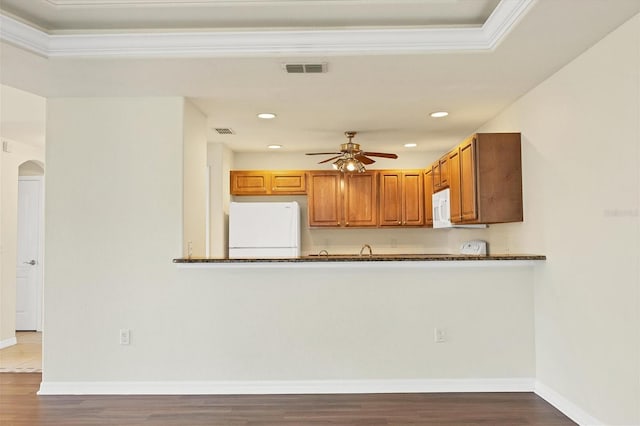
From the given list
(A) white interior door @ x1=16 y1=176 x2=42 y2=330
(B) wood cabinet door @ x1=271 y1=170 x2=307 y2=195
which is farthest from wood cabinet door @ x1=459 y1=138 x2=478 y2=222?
(A) white interior door @ x1=16 y1=176 x2=42 y2=330

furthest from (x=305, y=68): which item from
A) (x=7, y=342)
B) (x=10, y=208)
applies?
(x=7, y=342)

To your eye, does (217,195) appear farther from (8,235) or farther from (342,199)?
(8,235)

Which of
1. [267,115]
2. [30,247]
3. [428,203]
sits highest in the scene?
[267,115]

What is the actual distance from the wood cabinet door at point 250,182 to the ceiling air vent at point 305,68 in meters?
3.39

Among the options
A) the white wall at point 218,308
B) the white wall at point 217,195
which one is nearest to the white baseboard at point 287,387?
the white wall at point 218,308

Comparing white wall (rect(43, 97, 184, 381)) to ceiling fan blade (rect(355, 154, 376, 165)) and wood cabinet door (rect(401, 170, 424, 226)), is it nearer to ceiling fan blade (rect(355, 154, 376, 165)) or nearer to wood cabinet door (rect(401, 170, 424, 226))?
ceiling fan blade (rect(355, 154, 376, 165))

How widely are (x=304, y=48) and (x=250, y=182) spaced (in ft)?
12.4

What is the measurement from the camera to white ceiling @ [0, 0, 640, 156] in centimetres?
291

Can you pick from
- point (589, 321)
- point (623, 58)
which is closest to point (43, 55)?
point (623, 58)

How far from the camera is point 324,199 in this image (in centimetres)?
679

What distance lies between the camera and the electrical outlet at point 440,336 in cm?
399

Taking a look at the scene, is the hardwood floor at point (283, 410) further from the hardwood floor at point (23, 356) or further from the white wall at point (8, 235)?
the white wall at point (8, 235)

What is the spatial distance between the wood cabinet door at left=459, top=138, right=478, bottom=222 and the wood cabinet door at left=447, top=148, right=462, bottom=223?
0.40 ft

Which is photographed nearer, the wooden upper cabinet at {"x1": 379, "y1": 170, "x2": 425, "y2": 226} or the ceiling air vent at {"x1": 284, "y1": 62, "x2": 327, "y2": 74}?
the ceiling air vent at {"x1": 284, "y1": 62, "x2": 327, "y2": 74}
